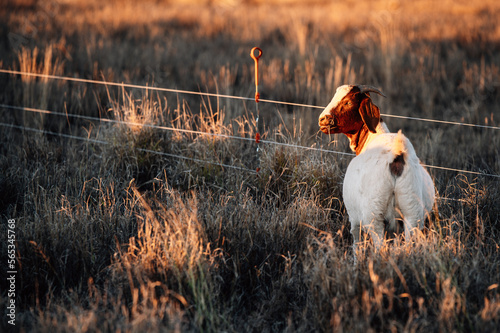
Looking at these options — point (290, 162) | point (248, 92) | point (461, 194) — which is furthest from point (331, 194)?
point (248, 92)

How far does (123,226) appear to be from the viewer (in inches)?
146

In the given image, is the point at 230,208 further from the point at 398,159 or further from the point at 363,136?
the point at 398,159

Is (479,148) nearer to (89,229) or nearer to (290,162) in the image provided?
(290,162)

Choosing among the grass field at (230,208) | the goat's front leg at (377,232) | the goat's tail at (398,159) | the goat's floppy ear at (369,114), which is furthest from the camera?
the goat's floppy ear at (369,114)

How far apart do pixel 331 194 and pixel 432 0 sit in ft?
57.8

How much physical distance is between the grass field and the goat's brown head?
2.51ft

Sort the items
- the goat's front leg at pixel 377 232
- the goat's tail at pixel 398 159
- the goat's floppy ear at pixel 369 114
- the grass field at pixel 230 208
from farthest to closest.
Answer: the goat's floppy ear at pixel 369 114 → the goat's front leg at pixel 377 232 → the goat's tail at pixel 398 159 → the grass field at pixel 230 208

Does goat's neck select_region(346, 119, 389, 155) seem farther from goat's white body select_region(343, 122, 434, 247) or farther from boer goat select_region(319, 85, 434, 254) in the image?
goat's white body select_region(343, 122, 434, 247)

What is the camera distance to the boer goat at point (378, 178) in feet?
10.0

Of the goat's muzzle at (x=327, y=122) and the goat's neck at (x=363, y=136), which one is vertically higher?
the goat's muzzle at (x=327, y=122)

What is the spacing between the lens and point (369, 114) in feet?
11.6

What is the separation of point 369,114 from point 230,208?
4.49 ft

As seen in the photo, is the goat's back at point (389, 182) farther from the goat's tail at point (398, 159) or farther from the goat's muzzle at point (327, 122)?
the goat's muzzle at point (327, 122)

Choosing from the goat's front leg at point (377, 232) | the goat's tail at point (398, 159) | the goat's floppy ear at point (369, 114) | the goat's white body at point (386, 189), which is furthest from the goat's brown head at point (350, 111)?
the goat's front leg at point (377, 232)
